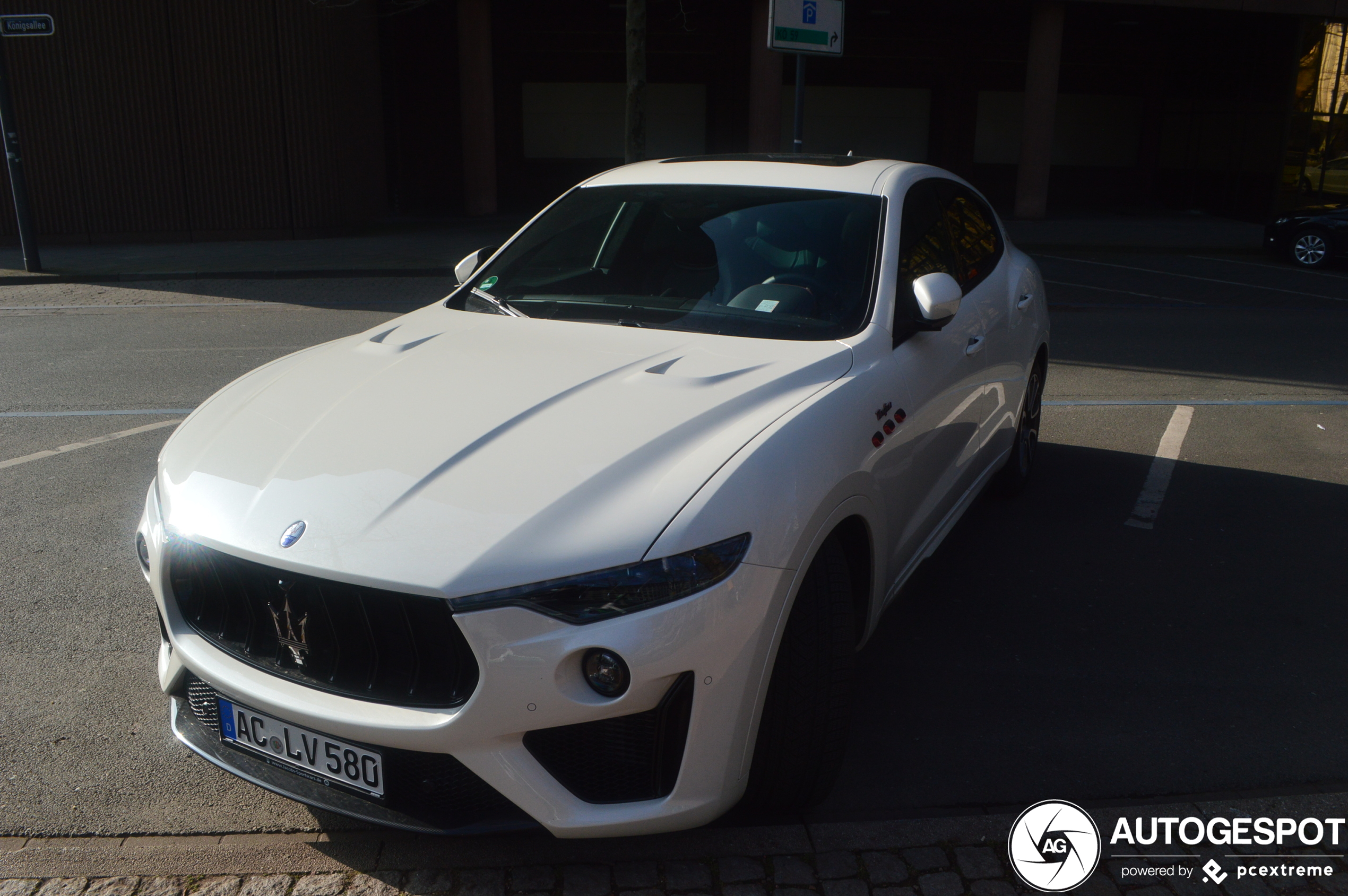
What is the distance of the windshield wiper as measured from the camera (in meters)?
3.81

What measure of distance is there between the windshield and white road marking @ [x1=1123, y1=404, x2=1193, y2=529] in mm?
2407

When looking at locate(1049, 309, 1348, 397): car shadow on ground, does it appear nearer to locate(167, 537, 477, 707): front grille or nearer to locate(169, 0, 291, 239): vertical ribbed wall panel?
locate(167, 537, 477, 707): front grille

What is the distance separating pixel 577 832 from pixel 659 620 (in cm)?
51

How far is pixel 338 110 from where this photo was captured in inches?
749

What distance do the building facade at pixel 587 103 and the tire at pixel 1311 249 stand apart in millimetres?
6911

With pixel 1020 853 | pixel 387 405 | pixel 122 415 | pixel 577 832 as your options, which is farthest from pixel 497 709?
pixel 122 415

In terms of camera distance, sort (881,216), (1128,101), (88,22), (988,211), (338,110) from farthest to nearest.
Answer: (1128,101) → (338,110) → (88,22) → (988,211) → (881,216)

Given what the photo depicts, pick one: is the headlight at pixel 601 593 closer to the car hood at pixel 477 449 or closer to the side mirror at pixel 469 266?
the car hood at pixel 477 449

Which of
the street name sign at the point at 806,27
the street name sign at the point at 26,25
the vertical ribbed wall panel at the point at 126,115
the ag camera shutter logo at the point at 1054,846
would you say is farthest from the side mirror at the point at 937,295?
the vertical ribbed wall panel at the point at 126,115

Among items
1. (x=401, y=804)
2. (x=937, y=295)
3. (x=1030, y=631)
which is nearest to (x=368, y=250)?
(x=1030, y=631)

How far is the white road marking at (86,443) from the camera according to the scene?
595cm

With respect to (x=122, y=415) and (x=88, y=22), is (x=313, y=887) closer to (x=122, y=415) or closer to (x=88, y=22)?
(x=122, y=415)

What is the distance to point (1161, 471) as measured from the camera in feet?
19.6

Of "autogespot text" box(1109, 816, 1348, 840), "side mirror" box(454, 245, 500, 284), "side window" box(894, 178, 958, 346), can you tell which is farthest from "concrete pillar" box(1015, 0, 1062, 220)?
"autogespot text" box(1109, 816, 1348, 840)
